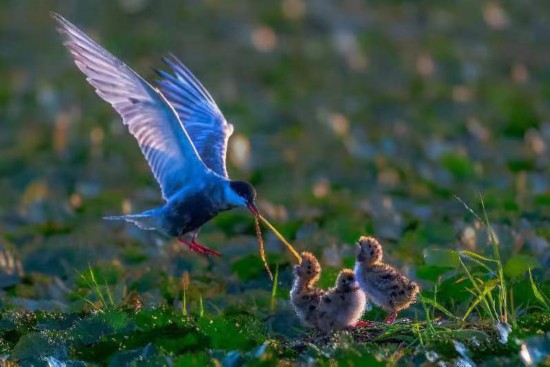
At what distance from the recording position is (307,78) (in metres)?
18.7

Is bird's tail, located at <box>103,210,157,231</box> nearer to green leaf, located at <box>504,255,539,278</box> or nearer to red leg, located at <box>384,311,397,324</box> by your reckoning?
red leg, located at <box>384,311,397,324</box>

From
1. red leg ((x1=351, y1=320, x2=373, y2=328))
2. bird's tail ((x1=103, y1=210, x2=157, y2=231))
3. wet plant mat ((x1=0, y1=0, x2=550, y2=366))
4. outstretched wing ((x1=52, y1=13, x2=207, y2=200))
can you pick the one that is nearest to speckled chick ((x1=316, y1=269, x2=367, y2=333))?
red leg ((x1=351, y1=320, x2=373, y2=328))

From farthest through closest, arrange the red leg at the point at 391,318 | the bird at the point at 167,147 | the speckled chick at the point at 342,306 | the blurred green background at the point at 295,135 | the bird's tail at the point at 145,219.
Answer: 1. the blurred green background at the point at 295,135
2. the bird's tail at the point at 145,219
3. the bird at the point at 167,147
4. the red leg at the point at 391,318
5. the speckled chick at the point at 342,306

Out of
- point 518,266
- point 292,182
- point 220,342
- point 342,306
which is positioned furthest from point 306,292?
point 292,182

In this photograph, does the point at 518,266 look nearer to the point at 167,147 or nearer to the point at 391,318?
the point at 391,318

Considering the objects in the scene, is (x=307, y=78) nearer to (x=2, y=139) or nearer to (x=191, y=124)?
(x=2, y=139)

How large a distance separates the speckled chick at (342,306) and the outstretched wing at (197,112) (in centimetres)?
201

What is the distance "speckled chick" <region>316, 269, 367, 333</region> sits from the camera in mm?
7188

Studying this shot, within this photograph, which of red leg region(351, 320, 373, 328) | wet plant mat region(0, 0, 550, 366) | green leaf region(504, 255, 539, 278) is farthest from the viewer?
green leaf region(504, 255, 539, 278)

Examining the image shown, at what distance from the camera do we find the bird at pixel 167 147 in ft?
27.0

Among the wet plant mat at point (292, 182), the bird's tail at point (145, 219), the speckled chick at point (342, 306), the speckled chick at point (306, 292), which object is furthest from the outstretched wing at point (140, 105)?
the speckled chick at point (342, 306)

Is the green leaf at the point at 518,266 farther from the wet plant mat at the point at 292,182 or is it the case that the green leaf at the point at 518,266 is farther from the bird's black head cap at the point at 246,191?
the bird's black head cap at the point at 246,191

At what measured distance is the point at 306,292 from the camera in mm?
7434

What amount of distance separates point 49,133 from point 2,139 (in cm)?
50
